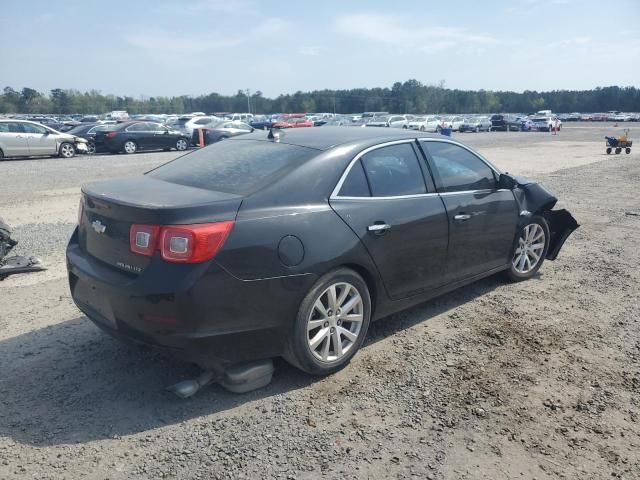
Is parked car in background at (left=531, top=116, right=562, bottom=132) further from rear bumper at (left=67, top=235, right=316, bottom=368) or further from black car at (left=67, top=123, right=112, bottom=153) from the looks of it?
rear bumper at (left=67, top=235, right=316, bottom=368)

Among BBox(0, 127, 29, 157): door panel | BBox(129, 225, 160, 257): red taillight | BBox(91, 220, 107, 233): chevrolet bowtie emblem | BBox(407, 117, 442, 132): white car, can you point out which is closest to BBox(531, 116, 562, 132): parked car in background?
BBox(407, 117, 442, 132): white car

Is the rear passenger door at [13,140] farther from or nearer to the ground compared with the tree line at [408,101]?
nearer to the ground

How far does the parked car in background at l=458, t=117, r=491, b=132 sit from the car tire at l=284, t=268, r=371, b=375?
4887 cm

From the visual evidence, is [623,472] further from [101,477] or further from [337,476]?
[101,477]

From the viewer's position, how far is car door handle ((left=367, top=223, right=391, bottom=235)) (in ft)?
12.2

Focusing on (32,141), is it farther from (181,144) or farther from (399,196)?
(399,196)

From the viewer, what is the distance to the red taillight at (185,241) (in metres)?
2.99

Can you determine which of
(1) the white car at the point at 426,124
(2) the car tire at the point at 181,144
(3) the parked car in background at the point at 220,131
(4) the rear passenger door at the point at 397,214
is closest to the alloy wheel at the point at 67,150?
(2) the car tire at the point at 181,144

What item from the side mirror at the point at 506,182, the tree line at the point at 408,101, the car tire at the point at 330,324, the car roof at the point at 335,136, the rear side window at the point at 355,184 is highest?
the tree line at the point at 408,101

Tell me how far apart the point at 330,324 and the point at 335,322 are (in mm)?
44

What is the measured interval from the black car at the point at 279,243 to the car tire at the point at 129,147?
786 inches

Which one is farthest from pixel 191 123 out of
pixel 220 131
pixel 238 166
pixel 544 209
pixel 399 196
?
pixel 399 196

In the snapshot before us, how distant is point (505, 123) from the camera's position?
51.3 meters

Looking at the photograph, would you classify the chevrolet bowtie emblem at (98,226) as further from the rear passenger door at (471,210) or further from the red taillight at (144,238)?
the rear passenger door at (471,210)
